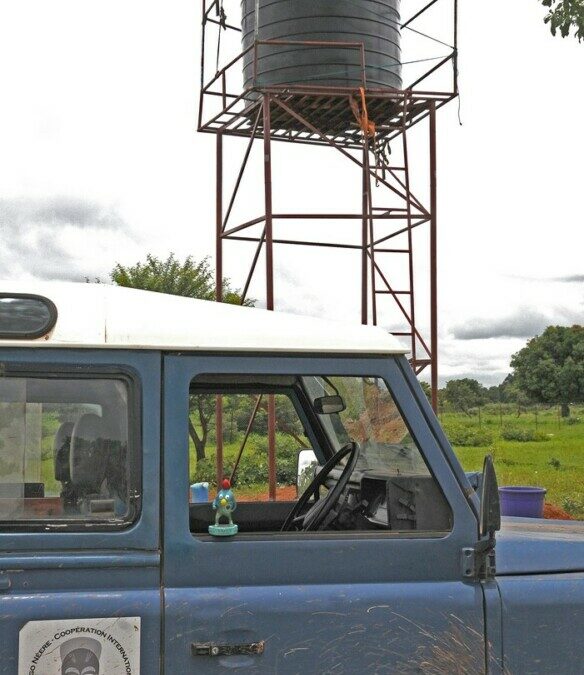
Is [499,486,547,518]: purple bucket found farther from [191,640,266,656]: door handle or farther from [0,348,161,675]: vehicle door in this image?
[0,348,161,675]: vehicle door

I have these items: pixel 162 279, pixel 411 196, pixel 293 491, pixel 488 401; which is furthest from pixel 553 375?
pixel 293 491

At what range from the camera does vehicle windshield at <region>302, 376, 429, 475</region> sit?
10.2 ft

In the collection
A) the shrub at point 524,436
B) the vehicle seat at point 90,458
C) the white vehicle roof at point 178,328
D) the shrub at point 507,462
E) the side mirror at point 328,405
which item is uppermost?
the white vehicle roof at point 178,328

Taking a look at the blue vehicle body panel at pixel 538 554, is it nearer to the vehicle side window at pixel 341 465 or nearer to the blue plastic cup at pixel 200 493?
the vehicle side window at pixel 341 465

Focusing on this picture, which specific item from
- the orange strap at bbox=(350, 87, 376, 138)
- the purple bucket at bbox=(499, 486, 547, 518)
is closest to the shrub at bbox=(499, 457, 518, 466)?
the orange strap at bbox=(350, 87, 376, 138)

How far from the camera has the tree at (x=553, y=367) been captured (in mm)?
67750

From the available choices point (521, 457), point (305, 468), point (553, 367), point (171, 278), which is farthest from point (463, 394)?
point (305, 468)

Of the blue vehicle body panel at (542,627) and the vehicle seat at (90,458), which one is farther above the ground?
the vehicle seat at (90,458)

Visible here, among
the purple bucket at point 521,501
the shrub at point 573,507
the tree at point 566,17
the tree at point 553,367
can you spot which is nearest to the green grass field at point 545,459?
the shrub at point 573,507

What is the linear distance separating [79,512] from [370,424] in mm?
1185

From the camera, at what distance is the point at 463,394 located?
2365 inches

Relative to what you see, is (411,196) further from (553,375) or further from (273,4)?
(553,375)

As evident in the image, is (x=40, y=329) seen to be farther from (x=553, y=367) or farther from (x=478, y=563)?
A: (x=553, y=367)

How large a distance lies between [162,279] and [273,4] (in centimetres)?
1063
